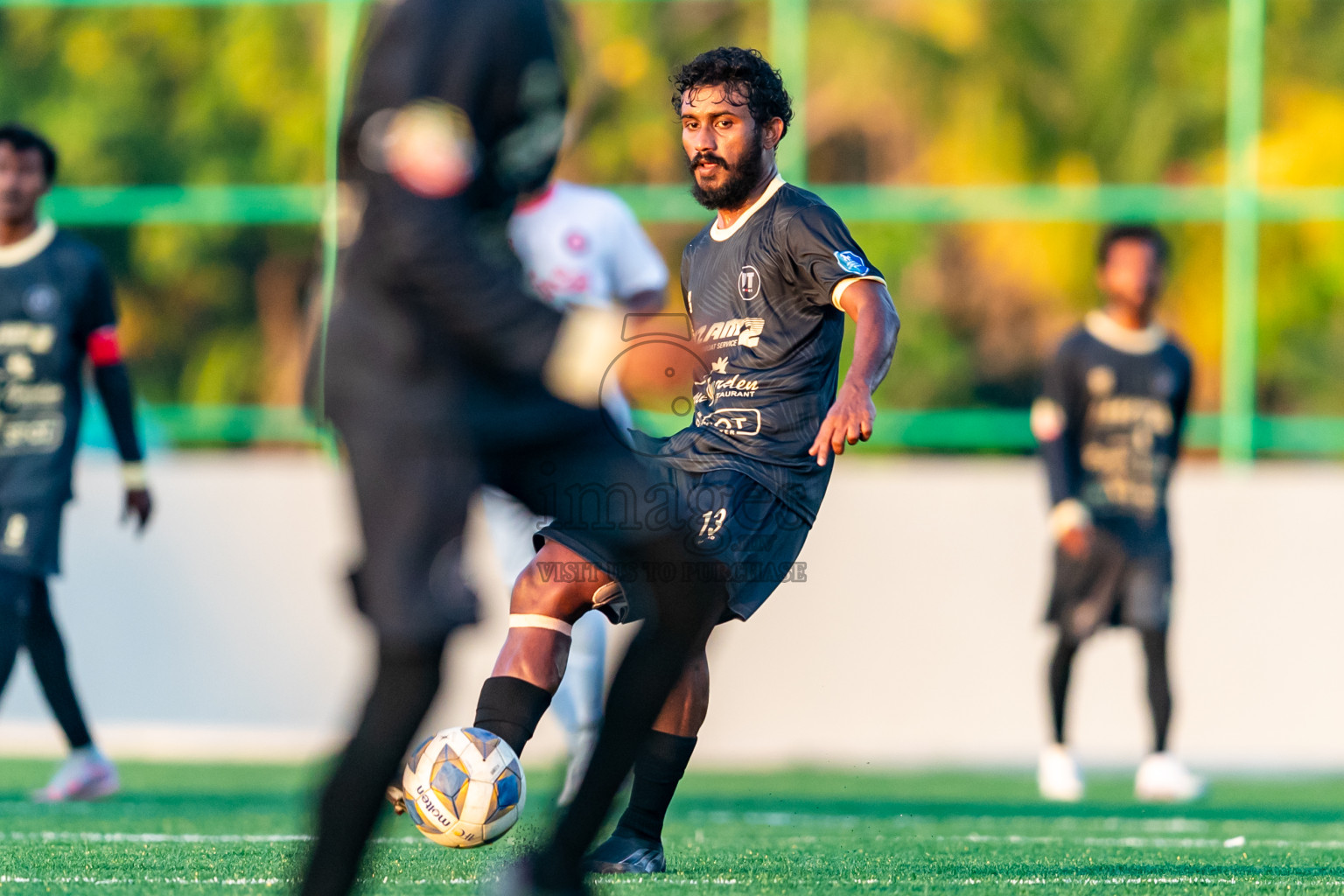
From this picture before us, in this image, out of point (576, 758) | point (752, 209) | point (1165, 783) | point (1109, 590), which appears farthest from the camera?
point (1109, 590)

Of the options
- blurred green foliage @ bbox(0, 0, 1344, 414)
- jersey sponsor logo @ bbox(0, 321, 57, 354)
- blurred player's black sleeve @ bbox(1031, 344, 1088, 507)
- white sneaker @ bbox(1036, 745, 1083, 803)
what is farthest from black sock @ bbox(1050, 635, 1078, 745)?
jersey sponsor logo @ bbox(0, 321, 57, 354)

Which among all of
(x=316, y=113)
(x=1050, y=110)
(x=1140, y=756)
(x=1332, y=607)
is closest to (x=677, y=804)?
(x=1140, y=756)

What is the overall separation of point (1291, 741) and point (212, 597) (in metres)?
5.50

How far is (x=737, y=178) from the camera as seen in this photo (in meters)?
4.94

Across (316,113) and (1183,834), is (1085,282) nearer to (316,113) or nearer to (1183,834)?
(316,113)

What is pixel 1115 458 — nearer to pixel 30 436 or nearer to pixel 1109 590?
pixel 1109 590

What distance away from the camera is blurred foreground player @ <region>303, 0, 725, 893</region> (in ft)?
10.0

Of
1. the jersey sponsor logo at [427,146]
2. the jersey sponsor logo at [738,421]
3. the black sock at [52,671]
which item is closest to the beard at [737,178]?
the jersey sponsor logo at [738,421]

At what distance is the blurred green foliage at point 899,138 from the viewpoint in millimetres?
13602

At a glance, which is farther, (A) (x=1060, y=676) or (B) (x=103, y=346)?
(A) (x=1060, y=676)

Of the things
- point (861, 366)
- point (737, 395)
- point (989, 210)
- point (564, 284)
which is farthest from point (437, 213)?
point (989, 210)

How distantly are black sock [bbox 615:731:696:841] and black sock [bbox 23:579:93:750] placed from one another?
2.87 meters

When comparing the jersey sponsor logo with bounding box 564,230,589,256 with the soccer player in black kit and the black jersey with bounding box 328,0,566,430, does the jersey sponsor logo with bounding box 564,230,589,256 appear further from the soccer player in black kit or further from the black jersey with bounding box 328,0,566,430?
the black jersey with bounding box 328,0,566,430

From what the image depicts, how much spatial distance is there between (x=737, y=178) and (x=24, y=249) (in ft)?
10.3
